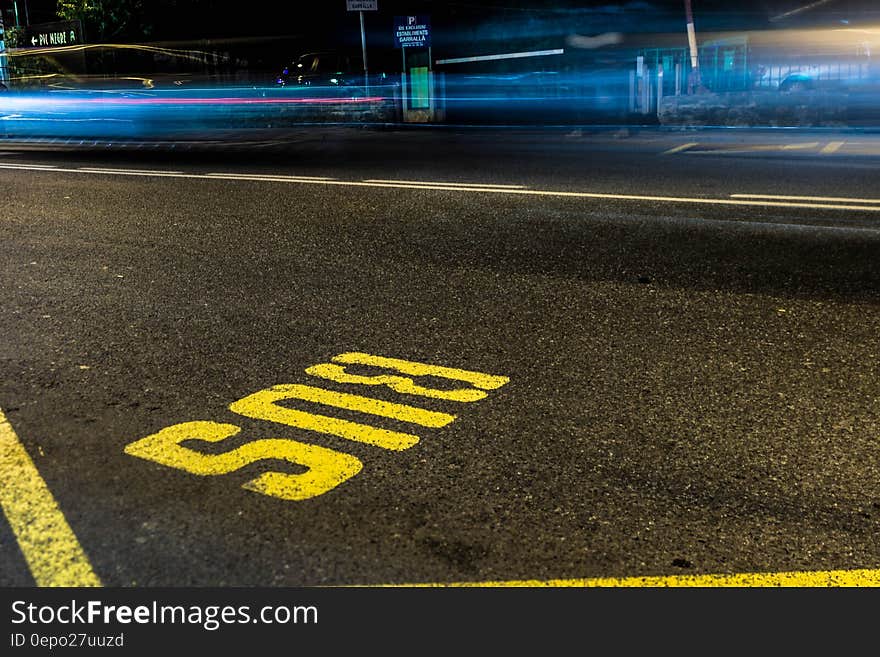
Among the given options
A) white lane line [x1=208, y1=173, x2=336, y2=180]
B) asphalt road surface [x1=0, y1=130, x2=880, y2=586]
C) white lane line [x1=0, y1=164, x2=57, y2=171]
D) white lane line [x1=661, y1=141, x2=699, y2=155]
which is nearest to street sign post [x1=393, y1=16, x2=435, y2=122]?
white lane line [x1=661, y1=141, x2=699, y2=155]

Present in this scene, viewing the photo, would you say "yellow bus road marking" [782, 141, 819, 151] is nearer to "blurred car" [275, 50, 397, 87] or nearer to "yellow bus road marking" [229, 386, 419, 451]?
"yellow bus road marking" [229, 386, 419, 451]

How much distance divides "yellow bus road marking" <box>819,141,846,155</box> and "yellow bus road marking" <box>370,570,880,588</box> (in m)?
11.1

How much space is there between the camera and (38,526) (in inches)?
118

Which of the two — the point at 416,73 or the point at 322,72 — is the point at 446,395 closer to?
the point at 416,73

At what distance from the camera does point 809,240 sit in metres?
7.03

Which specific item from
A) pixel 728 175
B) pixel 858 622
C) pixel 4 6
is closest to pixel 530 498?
pixel 858 622

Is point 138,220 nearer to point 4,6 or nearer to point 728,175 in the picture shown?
point 728,175

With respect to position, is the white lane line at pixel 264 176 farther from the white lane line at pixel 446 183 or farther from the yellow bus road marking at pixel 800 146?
the yellow bus road marking at pixel 800 146

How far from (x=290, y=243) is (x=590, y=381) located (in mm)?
3888

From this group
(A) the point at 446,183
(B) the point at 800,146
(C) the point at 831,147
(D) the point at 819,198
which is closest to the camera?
(D) the point at 819,198

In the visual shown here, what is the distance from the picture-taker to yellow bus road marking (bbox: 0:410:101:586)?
8.91 ft

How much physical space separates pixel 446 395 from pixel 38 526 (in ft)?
5.61

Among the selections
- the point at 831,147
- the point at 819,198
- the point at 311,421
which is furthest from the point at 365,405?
the point at 831,147

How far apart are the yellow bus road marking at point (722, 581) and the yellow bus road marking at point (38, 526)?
902mm
